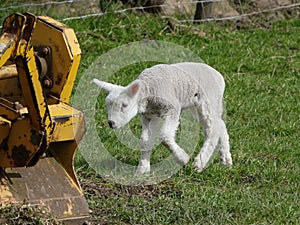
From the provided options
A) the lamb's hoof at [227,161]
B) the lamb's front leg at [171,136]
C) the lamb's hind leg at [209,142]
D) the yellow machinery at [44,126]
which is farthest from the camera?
the lamb's hoof at [227,161]

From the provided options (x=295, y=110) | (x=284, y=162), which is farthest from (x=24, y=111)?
(x=295, y=110)

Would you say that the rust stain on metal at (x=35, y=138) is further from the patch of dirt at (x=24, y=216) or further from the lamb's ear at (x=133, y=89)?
the lamb's ear at (x=133, y=89)

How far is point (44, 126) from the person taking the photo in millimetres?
4215

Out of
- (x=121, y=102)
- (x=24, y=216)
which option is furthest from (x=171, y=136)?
(x=24, y=216)

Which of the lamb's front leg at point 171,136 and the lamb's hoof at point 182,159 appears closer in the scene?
the lamb's front leg at point 171,136

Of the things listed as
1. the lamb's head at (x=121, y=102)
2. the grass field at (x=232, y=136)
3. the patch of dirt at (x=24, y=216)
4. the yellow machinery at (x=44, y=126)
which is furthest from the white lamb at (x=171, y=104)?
the patch of dirt at (x=24, y=216)

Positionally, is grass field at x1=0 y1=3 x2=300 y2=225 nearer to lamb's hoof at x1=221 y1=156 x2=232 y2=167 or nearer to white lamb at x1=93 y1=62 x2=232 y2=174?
lamb's hoof at x1=221 y1=156 x2=232 y2=167

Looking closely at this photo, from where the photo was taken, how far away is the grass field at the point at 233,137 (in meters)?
5.08

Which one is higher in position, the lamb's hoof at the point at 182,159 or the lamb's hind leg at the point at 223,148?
the lamb's hoof at the point at 182,159

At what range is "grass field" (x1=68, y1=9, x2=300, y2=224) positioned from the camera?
5.08m

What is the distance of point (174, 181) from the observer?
5.59 metres

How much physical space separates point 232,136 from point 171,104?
55.0 inches

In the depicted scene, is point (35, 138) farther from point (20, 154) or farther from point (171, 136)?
point (171, 136)

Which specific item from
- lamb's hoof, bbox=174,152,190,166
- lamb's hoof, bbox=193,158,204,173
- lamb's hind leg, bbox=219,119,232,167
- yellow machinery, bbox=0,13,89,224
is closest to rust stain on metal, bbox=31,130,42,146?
yellow machinery, bbox=0,13,89,224
